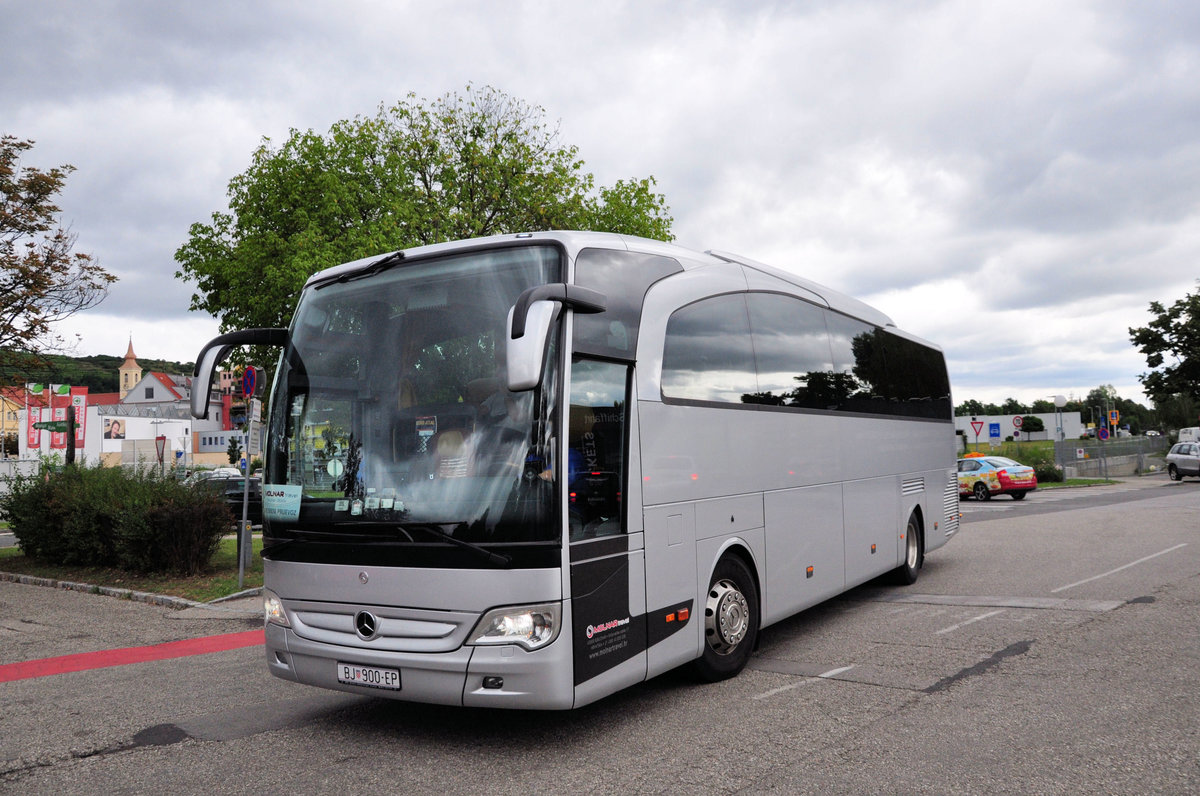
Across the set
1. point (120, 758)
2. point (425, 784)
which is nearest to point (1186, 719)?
point (425, 784)

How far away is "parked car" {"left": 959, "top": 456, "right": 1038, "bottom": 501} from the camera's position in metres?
30.3

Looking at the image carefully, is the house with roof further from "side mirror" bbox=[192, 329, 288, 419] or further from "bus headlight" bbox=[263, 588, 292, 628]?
"bus headlight" bbox=[263, 588, 292, 628]

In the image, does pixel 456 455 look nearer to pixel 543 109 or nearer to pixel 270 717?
pixel 270 717

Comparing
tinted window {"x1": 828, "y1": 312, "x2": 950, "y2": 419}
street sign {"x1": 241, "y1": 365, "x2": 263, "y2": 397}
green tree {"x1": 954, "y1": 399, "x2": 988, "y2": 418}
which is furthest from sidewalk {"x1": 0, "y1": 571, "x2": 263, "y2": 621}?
green tree {"x1": 954, "y1": 399, "x2": 988, "y2": 418}

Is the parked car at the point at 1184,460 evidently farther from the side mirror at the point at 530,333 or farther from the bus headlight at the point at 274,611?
the bus headlight at the point at 274,611

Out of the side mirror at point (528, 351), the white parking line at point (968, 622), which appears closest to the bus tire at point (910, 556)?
the white parking line at point (968, 622)

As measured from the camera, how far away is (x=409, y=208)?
23.5m

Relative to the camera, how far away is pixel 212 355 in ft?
19.4

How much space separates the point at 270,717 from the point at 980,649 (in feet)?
17.9

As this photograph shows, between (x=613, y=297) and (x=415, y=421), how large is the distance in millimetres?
1494

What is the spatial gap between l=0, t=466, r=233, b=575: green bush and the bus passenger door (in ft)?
34.4

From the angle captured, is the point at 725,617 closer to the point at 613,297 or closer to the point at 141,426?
the point at 613,297

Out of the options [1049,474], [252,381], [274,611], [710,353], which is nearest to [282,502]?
[274,611]

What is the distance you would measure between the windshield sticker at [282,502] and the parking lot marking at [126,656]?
159 inches
